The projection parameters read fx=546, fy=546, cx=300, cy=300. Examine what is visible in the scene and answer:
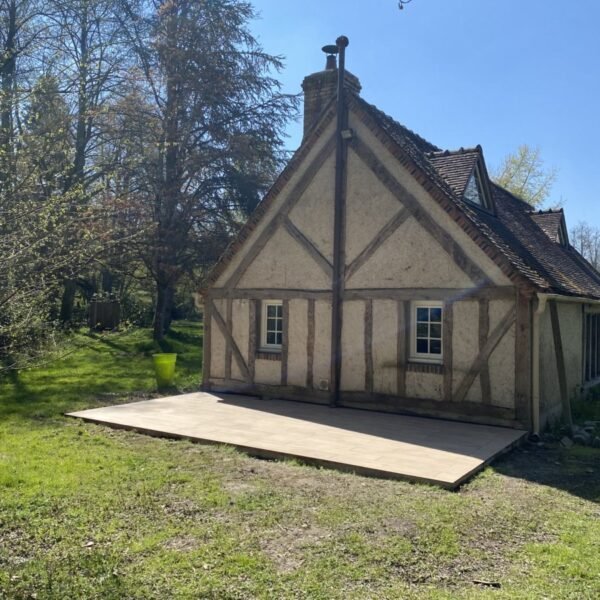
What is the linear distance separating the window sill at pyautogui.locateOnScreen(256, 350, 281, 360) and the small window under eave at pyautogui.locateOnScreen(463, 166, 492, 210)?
5116 mm

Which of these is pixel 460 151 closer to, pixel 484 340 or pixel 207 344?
pixel 484 340

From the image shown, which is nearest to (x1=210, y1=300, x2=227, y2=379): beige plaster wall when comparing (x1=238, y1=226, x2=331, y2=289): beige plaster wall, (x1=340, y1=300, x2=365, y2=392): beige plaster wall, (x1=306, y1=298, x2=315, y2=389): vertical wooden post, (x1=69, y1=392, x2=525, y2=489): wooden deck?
(x1=238, y1=226, x2=331, y2=289): beige plaster wall

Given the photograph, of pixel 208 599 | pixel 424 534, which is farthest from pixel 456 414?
pixel 208 599

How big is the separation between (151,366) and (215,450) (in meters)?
9.92

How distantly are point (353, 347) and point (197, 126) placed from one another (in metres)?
13.2

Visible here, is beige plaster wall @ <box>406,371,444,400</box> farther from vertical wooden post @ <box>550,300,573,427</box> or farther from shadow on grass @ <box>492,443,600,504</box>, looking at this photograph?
vertical wooden post @ <box>550,300,573,427</box>

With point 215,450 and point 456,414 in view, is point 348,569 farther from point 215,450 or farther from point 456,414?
point 456,414

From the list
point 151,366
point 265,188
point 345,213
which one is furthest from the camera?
point 265,188

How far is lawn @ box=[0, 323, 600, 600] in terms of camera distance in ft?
13.0

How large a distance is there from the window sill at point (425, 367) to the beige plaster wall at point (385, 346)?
300 millimetres

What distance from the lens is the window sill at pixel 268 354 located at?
11852 millimetres

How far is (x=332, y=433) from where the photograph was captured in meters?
8.60

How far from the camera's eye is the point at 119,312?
23.4 m

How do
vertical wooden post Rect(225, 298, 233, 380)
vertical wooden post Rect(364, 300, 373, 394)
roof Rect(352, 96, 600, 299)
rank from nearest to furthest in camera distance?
roof Rect(352, 96, 600, 299), vertical wooden post Rect(364, 300, 373, 394), vertical wooden post Rect(225, 298, 233, 380)
